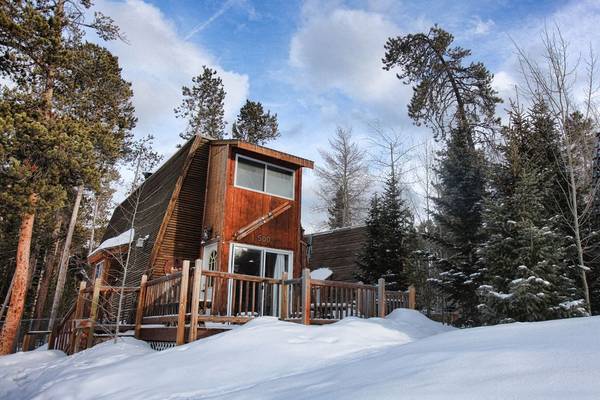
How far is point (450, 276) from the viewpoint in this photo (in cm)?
1265

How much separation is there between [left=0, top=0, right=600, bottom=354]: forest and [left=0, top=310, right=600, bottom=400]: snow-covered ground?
2.83 metres

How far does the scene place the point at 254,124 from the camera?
29672 mm

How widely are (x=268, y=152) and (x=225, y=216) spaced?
2.32 metres

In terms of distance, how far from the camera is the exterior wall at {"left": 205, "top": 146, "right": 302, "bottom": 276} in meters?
A: 12.0

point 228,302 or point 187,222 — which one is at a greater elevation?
point 187,222

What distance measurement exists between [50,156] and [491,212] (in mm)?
12241

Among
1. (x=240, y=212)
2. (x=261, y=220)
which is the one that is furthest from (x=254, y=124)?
(x=240, y=212)

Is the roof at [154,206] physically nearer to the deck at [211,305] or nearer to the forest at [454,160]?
the deck at [211,305]

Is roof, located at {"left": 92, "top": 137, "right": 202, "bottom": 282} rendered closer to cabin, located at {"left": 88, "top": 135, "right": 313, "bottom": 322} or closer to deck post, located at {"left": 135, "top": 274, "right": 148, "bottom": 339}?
cabin, located at {"left": 88, "top": 135, "right": 313, "bottom": 322}

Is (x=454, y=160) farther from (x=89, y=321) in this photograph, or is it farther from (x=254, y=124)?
(x=254, y=124)

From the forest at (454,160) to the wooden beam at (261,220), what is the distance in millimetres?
3344

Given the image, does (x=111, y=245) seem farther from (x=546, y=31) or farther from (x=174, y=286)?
(x=546, y=31)

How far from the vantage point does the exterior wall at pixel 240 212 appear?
12016 mm

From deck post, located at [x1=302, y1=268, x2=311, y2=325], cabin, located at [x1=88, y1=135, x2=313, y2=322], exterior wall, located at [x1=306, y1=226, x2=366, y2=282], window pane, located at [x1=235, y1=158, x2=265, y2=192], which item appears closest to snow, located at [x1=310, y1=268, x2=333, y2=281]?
exterior wall, located at [x1=306, y1=226, x2=366, y2=282]
